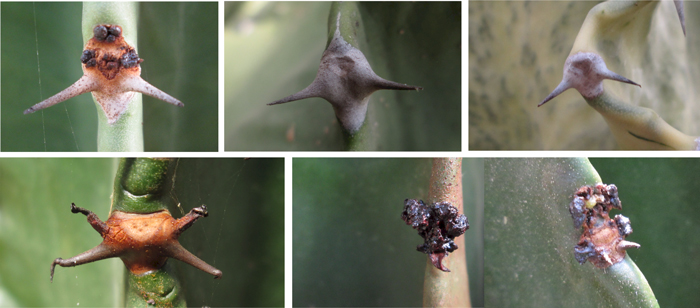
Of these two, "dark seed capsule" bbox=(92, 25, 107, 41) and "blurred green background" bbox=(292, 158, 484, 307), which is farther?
"blurred green background" bbox=(292, 158, 484, 307)

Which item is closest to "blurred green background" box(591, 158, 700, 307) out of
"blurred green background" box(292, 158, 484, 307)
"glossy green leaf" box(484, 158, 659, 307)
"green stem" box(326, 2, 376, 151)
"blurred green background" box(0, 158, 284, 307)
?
"glossy green leaf" box(484, 158, 659, 307)

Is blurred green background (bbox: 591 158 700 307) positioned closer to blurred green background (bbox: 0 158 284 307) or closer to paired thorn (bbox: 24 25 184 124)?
blurred green background (bbox: 0 158 284 307)

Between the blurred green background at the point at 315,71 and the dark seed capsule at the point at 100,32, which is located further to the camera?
the blurred green background at the point at 315,71

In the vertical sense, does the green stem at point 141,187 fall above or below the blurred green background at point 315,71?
below

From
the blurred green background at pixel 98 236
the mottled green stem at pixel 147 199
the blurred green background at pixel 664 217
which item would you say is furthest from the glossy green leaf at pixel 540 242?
the mottled green stem at pixel 147 199

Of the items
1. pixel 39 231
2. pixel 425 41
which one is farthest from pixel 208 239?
pixel 425 41

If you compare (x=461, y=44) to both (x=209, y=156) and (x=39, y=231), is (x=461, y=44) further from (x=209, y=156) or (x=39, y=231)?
(x=39, y=231)

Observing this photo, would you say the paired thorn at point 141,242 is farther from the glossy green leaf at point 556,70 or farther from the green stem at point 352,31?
the glossy green leaf at point 556,70
